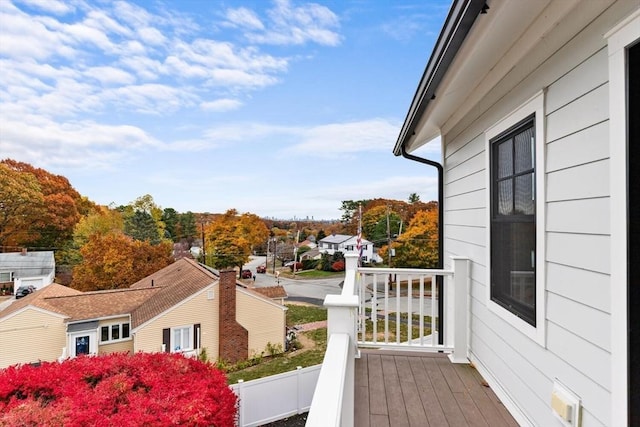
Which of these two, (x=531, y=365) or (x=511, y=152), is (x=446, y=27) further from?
(x=531, y=365)

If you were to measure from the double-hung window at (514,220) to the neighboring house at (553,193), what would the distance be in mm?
10

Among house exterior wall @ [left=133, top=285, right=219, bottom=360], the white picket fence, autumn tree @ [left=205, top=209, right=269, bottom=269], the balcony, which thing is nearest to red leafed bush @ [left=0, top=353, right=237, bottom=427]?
the balcony

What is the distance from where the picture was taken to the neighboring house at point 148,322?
1156 cm

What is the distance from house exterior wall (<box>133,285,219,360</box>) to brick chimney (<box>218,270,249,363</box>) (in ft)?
0.84

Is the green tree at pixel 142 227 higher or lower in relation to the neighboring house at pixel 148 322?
higher

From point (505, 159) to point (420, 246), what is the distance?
52.3 feet

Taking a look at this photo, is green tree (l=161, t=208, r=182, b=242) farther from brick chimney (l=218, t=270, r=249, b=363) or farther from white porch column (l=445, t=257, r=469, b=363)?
white porch column (l=445, t=257, r=469, b=363)

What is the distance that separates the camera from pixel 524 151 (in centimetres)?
196

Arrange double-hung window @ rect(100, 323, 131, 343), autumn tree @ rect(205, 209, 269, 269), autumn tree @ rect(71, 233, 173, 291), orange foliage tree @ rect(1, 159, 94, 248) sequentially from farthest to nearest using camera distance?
autumn tree @ rect(205, 209, 269, 269)
orange foliage tree @ rect(1, 159, 94, 248)
autumn tree @ rect(71, 233, 173, 291)
double-hung window @ rect(100, 323, 131, 343)

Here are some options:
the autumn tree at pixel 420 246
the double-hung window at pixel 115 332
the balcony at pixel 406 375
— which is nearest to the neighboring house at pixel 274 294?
the double-hung window at pixel 115 332

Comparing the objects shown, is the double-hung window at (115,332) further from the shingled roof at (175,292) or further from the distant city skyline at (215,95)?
the distant city skyline at (215,95)

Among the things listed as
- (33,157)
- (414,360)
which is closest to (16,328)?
(414,360)

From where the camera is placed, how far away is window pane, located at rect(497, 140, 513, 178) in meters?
2.16

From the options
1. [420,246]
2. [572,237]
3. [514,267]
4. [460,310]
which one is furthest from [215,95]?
[572,237]
